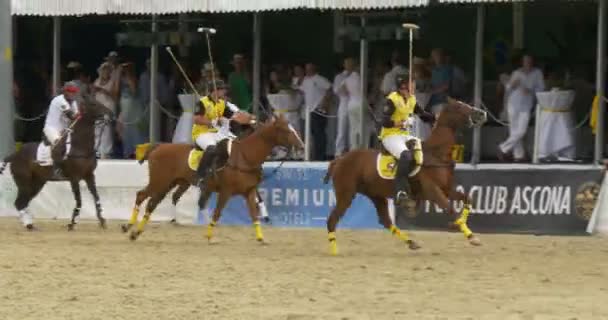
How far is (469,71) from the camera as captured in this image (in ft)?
89.8

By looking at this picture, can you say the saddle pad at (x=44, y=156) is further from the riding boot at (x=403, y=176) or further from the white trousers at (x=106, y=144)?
the riding boot at (x=403, y=176)

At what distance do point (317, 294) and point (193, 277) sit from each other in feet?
7.14

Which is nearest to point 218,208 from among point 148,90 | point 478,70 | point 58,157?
point 58,157

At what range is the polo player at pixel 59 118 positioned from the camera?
23.6m

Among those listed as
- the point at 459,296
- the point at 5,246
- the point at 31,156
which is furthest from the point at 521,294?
the point at 31,156

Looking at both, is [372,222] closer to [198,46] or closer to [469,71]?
[469,71]

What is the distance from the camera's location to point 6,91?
27.6 meters

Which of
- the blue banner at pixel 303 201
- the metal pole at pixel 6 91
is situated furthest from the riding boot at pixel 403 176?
the metal pole at pixel 6 91

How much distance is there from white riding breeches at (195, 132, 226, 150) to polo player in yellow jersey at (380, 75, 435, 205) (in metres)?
3.19

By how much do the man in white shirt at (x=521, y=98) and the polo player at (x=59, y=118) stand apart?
23.0 feet

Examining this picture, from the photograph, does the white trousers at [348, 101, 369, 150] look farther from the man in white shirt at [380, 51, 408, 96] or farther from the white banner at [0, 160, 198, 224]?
the white banner at [0, 160, 198, 224]

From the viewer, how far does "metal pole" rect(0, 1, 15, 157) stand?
27172 mm

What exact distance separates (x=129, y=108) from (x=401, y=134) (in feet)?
31.9

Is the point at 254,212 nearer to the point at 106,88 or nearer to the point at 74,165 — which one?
the point at 74,165
